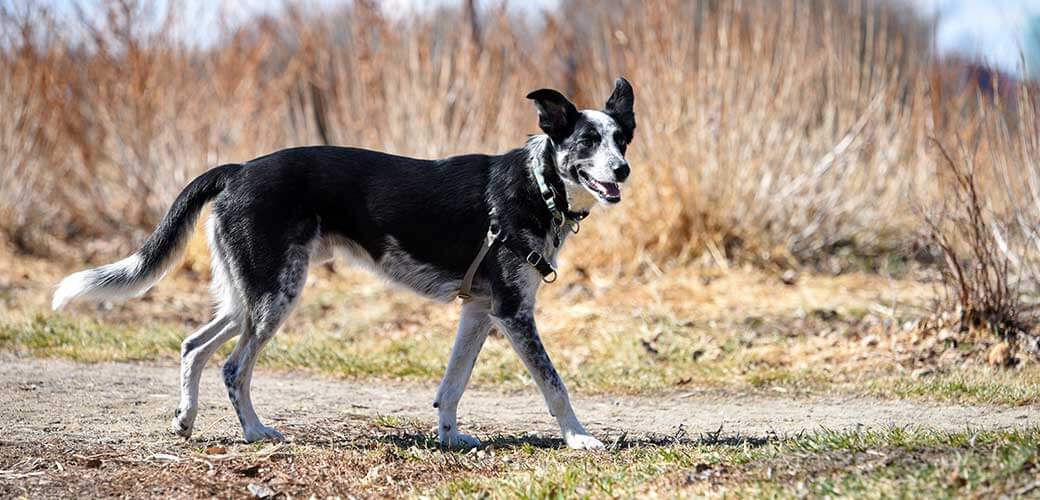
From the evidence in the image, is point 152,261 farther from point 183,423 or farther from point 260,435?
point 260,435

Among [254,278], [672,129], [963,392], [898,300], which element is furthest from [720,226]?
[254,278]

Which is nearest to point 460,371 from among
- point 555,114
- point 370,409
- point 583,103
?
point 370,409

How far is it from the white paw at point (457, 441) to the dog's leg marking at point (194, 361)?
111 cm

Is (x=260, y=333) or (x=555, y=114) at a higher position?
(x=555, y=114)

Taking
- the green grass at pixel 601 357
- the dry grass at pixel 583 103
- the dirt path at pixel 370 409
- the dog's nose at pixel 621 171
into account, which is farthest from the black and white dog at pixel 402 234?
the dry grass at pixel 583 103

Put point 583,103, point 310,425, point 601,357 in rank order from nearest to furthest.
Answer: point 310,425 → point 601,357 → point 583,103

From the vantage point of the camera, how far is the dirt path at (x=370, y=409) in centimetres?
539

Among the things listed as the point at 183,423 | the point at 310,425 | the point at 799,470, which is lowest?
the point at 310,425

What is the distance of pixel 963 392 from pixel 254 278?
4.00m

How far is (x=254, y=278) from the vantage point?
194 inches

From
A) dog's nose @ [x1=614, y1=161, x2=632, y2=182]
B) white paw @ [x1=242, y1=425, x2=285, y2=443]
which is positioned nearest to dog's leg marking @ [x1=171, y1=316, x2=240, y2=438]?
white paw @ [x1=242, y1=425, x2=285, y2=443]

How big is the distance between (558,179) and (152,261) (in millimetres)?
1908

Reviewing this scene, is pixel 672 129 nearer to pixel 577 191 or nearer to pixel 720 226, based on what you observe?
pixel 720 226

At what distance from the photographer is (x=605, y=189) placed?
4.88 m
